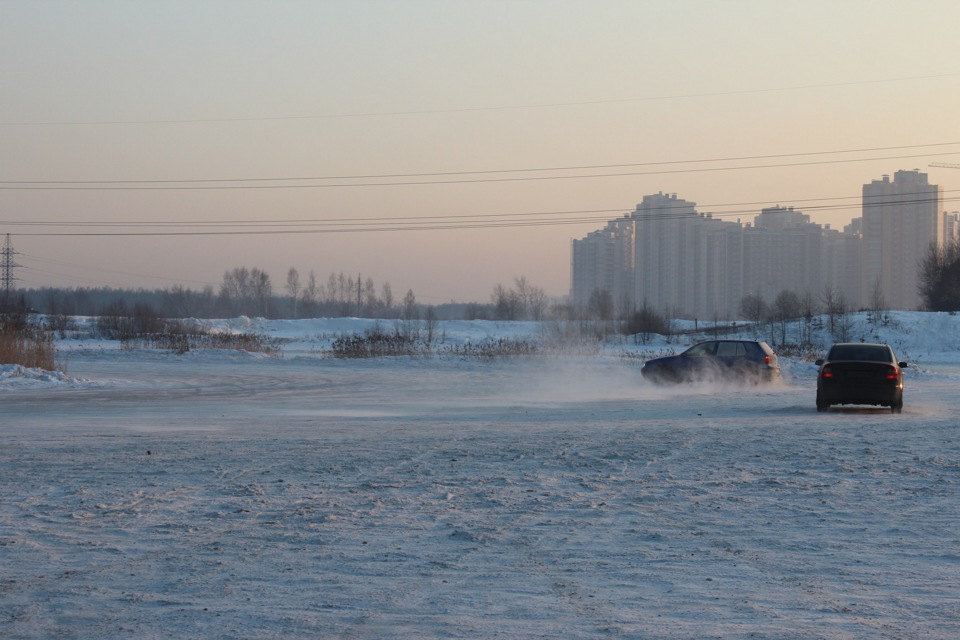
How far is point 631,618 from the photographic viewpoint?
593cm

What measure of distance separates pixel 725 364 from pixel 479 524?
66.4ft

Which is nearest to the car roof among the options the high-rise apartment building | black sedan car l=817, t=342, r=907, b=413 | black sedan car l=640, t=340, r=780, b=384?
A: black sedan car l=817, t=342, r=907, b=413

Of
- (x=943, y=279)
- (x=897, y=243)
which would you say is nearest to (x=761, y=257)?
(x=897, y=243)

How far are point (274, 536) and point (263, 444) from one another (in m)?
6.60

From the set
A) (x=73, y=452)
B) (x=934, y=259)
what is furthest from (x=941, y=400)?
(x=934, y=259)

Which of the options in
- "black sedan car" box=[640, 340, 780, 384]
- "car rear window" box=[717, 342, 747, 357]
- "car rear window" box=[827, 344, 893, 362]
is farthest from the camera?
"car rear window" box=[717, 342, 747, 357]

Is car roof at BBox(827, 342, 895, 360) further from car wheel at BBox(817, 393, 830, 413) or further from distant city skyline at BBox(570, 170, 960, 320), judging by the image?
distant city skyline at BBox(570, 170, 960, 320)

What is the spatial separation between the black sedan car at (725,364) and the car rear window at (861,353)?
591cm

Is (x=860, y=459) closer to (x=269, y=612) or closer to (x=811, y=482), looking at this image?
(x=811, y=482)

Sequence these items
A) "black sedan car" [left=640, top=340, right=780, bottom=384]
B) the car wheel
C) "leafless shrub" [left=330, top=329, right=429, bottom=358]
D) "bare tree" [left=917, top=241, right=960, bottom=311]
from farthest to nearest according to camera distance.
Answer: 1. "bare tree" [left=917, top=241, right=960, bottom=311]
2. "leafless shrub" [left=330, top=329, right=429, bottom=358]
3. "black sedan car" [left=640, top=340, right=780, bottom=384]
4. the car wheel

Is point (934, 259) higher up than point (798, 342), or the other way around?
point (934, 259)

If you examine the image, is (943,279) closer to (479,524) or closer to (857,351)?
(857,351)

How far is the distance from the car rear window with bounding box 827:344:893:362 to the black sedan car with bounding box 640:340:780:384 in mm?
5910

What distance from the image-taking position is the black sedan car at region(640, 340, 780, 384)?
2759 cm
